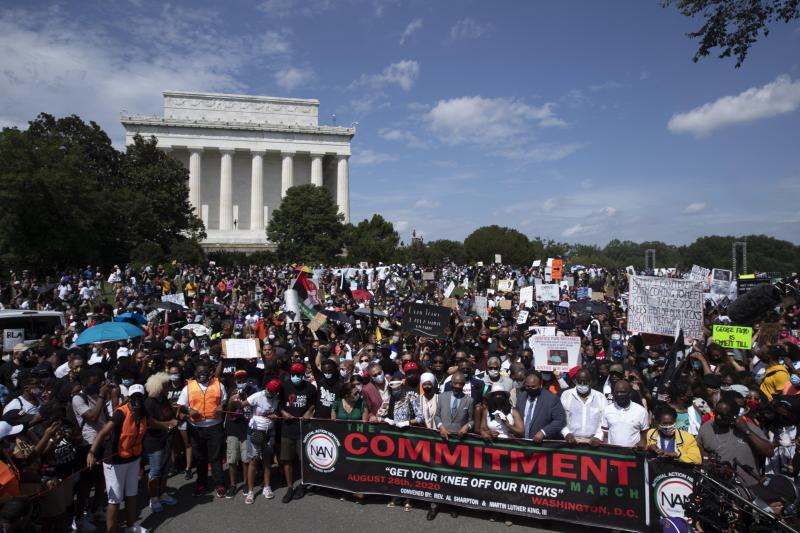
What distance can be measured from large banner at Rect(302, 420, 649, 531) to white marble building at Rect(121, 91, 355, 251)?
214ft

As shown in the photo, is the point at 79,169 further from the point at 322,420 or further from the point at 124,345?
the point at 322,420

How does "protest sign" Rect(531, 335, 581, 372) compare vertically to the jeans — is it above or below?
above

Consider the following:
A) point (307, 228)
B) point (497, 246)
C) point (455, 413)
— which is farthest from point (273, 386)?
point (497, 246)

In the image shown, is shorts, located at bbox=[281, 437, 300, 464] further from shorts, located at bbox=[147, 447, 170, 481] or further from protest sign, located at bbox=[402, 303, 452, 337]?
protest sign, located at bbox=[402, 303, 452, 337]

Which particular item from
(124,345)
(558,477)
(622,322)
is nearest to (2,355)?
(124,345)

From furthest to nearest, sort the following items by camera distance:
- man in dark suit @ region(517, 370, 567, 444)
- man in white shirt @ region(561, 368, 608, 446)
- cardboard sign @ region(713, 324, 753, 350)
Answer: cardboard sign @ region(713, 324, 753, 350)
man in white shirt @ region(561, 368, 608, 446)
man in dark suit @ region(517, 370, 567, 444)

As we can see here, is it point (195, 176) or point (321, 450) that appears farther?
point (195, 176)

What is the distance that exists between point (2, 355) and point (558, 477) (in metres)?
12.0

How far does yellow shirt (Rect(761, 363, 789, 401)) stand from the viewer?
7.63m

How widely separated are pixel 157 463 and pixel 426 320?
7.03 meters

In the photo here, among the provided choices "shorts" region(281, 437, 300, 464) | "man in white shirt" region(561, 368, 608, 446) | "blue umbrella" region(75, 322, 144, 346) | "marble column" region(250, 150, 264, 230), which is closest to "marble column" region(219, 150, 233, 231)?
"marble column" region(250, 150, 264, 230)

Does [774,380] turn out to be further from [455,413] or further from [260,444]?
[260,444]

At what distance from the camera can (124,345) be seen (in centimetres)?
1272

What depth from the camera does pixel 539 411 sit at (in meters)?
6.79
